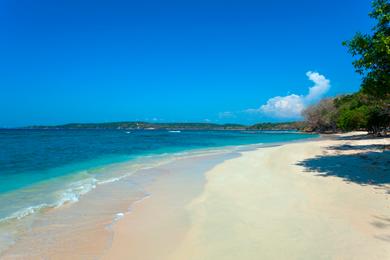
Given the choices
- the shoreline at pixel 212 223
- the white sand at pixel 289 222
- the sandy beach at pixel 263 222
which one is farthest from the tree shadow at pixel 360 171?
the white sand at pixel 289 222

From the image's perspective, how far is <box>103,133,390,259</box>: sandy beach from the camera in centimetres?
538

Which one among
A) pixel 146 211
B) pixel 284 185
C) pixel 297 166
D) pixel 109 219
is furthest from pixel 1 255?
pixel 297 166

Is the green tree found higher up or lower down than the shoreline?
higher up

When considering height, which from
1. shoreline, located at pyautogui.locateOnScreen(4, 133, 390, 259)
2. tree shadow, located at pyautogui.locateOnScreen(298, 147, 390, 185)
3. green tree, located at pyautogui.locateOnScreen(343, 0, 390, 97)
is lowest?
shoreline, located at pyautogui.locateOnScreen(4, 133, 390, 259)

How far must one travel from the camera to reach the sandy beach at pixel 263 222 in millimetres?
5383

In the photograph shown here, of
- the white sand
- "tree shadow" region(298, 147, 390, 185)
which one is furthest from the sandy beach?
"tree shadow" region(298, 147, 390, 185)

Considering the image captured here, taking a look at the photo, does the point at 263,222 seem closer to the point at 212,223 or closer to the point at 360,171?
the point at 212,223

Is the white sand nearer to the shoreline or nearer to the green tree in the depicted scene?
the shoreline

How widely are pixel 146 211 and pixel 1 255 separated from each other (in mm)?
3545

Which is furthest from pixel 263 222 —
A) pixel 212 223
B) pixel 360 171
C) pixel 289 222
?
pixel 360 171

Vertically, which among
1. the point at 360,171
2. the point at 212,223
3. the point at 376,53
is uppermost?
the point at 376,53

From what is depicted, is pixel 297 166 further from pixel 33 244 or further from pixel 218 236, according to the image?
pixel 33 244

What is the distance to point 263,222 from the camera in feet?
22.6

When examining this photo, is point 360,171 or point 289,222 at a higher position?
point 360,171
